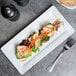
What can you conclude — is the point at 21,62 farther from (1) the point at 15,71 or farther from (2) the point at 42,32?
(2) the point at 42,32

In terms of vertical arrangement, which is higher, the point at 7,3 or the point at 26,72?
the point at 7,3

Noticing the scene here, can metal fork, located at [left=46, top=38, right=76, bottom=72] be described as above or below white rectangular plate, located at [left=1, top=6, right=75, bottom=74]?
below

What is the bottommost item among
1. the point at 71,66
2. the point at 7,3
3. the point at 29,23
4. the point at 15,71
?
the point at 71,66

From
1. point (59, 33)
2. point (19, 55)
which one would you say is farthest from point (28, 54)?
point (59, 33)

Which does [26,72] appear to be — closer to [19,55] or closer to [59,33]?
[19,55]

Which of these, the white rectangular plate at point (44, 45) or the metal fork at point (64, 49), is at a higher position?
the white rectangular plate at point (44, 45)

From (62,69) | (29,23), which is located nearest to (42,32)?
(29,23)
